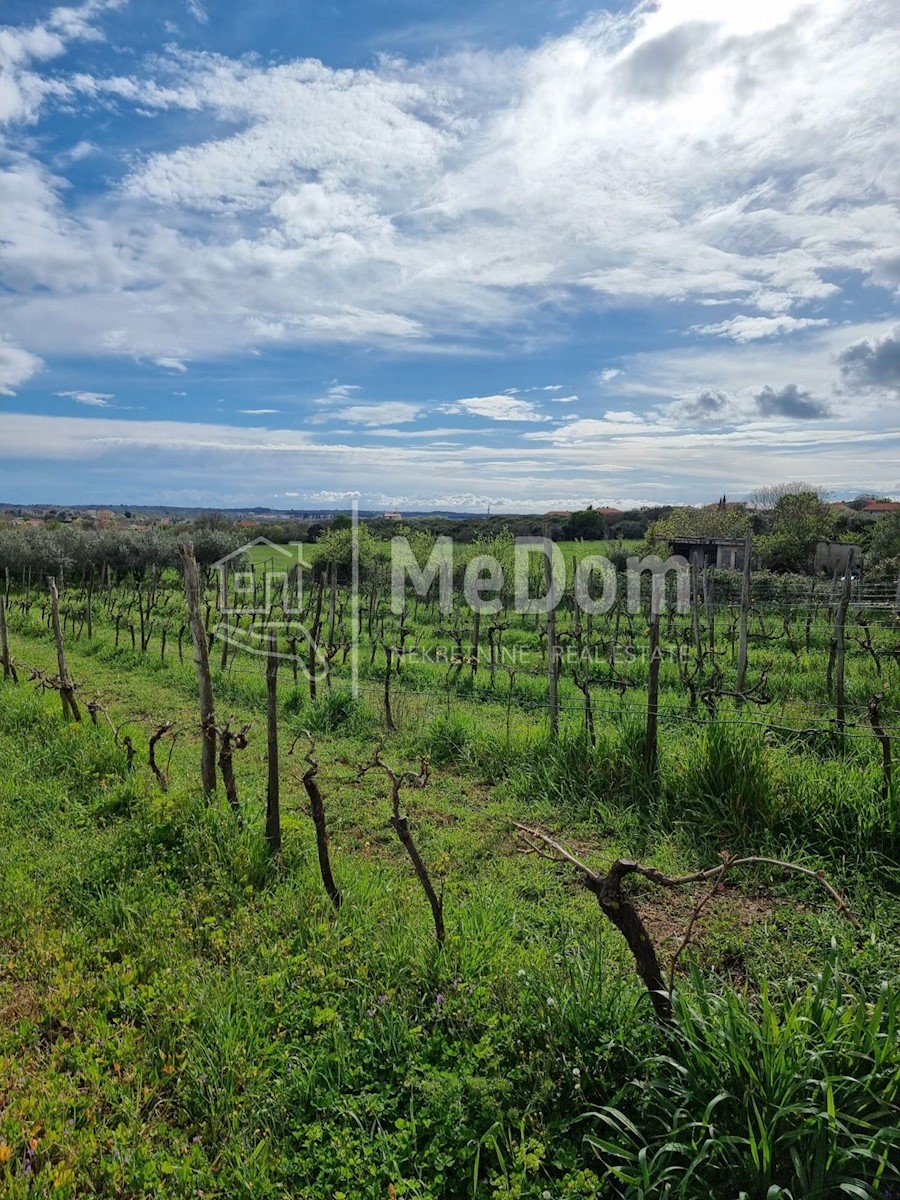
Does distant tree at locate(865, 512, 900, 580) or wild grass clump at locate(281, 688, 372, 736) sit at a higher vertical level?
distant tree at locate(865, 512, 900, 580)

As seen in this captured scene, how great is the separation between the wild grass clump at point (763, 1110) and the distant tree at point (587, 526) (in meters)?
45.1

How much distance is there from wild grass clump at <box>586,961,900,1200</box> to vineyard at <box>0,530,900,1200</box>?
0.01 meters

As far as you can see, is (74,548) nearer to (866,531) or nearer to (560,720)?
(560,720)

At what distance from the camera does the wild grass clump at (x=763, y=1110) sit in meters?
2.00

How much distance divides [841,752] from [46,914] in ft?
21.0

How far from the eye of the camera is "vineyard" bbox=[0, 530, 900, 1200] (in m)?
2.25

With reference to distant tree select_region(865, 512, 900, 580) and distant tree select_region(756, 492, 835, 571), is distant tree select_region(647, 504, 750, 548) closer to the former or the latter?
distant tree select_region(756, 492, 835, 571)

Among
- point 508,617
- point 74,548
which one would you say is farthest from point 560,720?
point 74,548

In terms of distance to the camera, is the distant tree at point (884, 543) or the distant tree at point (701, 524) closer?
the distant tree at point (884, 543)

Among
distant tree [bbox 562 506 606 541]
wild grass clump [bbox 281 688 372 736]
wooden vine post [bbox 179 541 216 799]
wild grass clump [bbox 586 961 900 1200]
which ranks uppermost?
distant tree [bbox 562 506 606 541]
